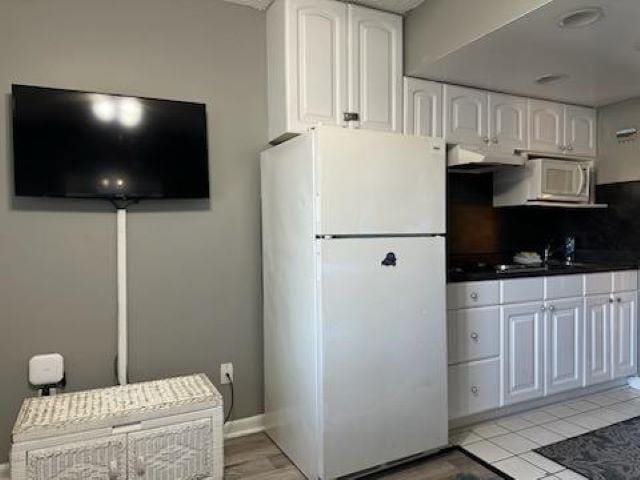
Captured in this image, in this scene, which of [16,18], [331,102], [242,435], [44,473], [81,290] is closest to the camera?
[44,473]

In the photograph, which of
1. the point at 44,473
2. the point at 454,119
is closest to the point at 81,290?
the point at 44,473

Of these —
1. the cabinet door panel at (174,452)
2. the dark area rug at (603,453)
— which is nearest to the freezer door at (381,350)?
the cabinet door panel at (174,452)

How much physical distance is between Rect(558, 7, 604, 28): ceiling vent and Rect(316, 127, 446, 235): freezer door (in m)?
0.73

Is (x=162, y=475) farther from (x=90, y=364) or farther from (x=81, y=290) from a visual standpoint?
(x=81, y=290)

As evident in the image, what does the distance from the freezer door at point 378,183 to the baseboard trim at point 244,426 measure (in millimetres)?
1308

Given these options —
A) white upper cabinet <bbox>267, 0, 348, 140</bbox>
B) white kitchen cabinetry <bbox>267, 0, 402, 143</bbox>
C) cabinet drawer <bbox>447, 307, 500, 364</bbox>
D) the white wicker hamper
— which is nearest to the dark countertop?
cabinet drawer <bbox>447, 307, 500, 364</bbox>

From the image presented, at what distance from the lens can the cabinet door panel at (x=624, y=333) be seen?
10.4 ft

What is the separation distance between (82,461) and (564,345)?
9.19 ft

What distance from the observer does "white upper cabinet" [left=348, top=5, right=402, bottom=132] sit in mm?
2416

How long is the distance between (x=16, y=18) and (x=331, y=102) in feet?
4.98

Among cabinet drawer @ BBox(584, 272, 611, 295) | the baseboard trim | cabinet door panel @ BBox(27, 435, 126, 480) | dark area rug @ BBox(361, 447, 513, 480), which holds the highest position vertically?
cabinet drawer @ BBox(584, 272, 611, 295)

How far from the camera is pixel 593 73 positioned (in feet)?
8.72

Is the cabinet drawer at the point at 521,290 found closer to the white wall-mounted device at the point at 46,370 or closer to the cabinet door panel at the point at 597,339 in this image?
the cabinet door panel at the point at 597,339

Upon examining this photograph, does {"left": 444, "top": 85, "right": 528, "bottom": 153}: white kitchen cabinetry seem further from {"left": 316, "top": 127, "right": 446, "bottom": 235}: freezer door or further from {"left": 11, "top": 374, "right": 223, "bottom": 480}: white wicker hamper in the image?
{"left": 11, "top": 374, "right": 223, "bottom": 480}: white wicker hamper
